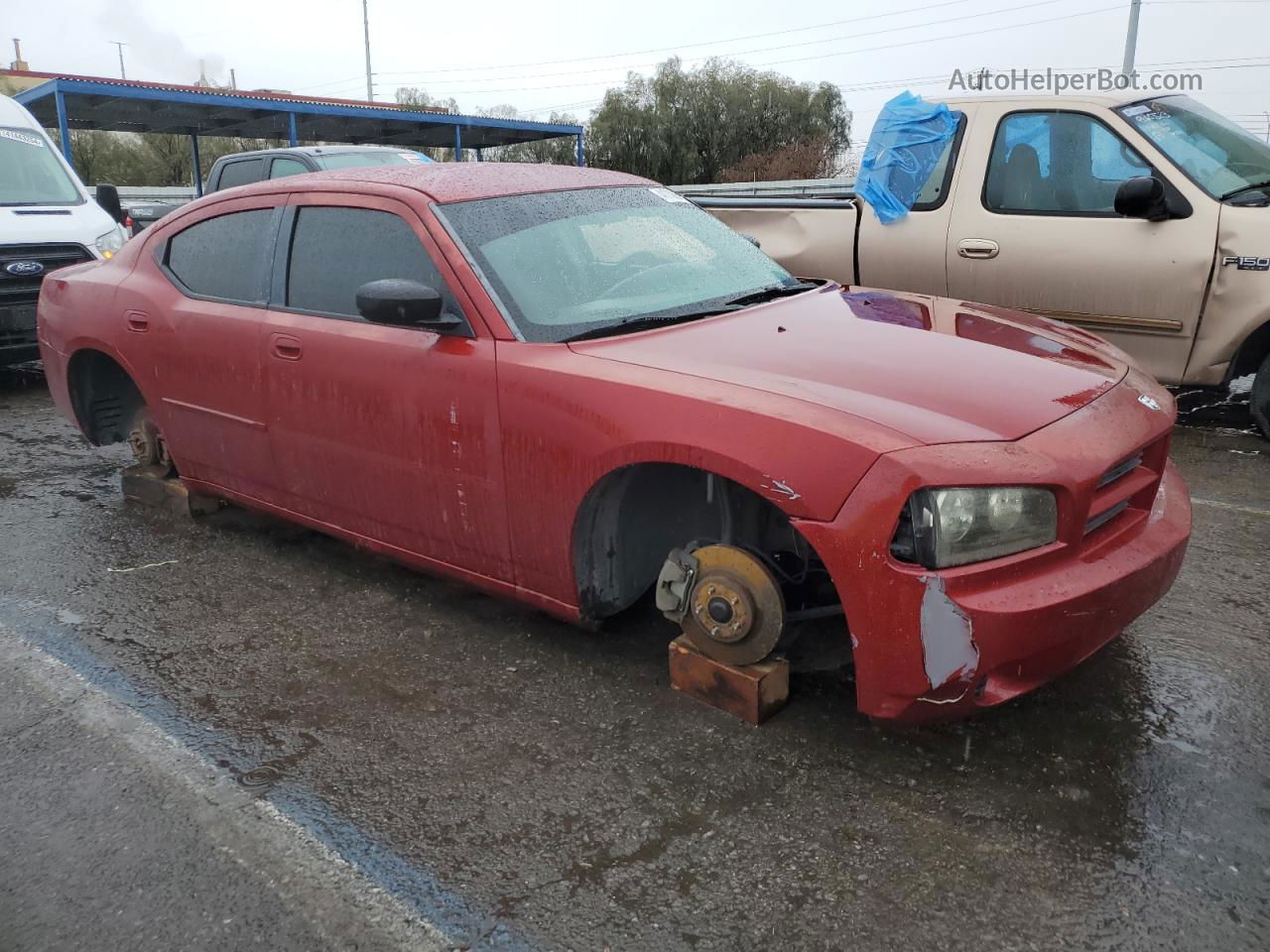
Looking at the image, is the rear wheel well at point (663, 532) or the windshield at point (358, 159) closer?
the rear wheel well at point (663, 532)

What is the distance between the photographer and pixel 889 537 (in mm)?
2354

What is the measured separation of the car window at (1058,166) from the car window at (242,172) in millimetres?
7208

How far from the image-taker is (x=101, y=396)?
4.92 m

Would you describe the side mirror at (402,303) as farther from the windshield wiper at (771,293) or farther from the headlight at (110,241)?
A: the headlight at (110,241)

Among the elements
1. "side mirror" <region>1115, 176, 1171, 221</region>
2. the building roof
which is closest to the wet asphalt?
"side mirror" <region>1115, 176, 1171, 221</region>

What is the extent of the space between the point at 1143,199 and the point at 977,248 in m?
0.86

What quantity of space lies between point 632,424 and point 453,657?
3.72 ft

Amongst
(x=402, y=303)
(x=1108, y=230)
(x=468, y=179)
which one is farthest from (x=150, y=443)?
(x=1108, y=230)

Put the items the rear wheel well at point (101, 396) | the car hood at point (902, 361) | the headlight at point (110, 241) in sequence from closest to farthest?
the car hood at point (902, 361) → the rear wheel well at point (101, 396) → the headlight at point (110, 241)

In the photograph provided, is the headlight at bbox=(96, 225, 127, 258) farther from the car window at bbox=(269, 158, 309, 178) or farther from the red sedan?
the red sedan

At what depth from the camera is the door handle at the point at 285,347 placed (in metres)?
3.64

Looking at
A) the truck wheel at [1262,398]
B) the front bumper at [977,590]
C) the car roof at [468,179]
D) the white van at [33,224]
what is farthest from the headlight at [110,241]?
the truck wheel at [1262,398]

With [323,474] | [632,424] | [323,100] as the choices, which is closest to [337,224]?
[323,474]

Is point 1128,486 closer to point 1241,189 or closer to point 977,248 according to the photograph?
point 977,248
